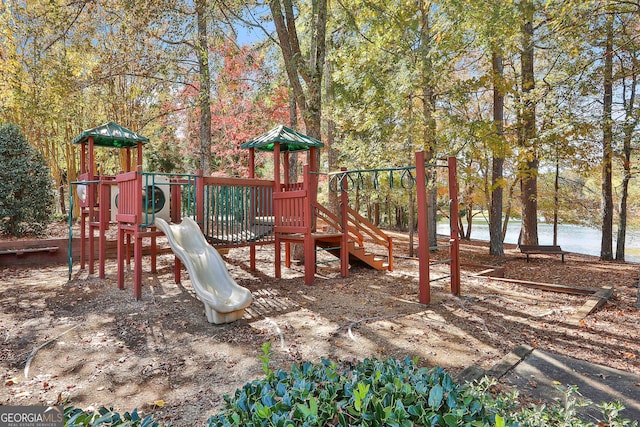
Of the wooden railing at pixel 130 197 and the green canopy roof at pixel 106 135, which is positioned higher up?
the green canopy roof at pixel 106 135

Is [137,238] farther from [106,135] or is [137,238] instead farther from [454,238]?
[454,238]

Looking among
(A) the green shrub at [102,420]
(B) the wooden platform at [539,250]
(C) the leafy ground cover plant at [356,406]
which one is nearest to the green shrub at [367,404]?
(C) the leafy ground cover plant at [356,406]

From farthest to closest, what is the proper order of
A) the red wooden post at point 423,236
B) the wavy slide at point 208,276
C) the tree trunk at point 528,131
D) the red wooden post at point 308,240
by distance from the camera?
the tree trunk at point 528,131 < the red wooden post at point 308,240 < the red wooden post at point 423,236 < the wavy slide at point 208,276

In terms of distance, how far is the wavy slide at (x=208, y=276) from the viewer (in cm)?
407

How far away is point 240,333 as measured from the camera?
12.6ft

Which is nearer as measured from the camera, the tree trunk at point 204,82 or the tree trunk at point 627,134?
the tree trunk at point 627,134

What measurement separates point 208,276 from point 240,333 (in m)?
1.01

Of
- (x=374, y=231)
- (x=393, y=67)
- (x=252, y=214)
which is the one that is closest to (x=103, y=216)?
(x=252, y=214)

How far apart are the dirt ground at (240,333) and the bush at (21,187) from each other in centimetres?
338

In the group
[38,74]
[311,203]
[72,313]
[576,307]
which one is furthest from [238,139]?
[576,307]

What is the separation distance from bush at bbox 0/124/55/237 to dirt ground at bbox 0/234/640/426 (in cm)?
338

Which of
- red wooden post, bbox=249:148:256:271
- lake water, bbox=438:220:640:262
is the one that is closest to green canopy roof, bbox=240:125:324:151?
red wooden post, bbox=249:148:256:271

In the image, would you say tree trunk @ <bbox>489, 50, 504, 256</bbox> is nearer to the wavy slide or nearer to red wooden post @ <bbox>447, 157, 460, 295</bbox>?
red wooden post @ <bbox>447, 157, 460, 295</bbox>

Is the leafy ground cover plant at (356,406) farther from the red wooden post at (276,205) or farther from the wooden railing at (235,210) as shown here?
the red wooden post at (276,205)
